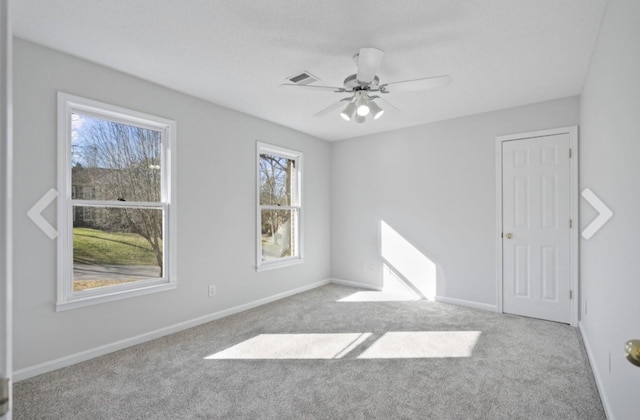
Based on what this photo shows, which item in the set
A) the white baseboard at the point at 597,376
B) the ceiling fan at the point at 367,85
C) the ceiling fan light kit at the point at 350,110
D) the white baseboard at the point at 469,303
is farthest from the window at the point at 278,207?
the white baseboard at the point at 597,376

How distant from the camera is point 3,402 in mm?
588

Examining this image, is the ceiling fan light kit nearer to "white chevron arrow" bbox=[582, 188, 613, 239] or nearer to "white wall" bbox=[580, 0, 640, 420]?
"white wall" bbox=[580, 0, 640, 420]

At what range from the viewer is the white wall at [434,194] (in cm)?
394

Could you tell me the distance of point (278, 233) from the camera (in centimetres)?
475

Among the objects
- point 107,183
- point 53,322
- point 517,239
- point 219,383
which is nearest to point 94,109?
point 107,183

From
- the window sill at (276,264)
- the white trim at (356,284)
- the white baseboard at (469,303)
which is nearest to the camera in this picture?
the white baseboard at (469,303)

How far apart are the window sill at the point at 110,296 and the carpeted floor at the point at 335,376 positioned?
1.57 ft

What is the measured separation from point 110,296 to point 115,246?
455 mm

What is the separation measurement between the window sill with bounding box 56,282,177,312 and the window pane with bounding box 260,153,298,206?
174 centimetres

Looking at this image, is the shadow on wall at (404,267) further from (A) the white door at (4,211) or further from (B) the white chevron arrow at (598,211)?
(A) the white door at (4,211)

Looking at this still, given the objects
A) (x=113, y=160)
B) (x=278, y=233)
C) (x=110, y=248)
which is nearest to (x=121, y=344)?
(x=110, y=248)

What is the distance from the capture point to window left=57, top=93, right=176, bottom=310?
259 cm

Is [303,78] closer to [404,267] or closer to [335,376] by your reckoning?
[335,376]

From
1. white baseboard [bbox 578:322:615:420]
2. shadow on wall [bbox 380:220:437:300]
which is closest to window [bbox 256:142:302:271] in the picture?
shadow on wall [bbox 380:220:437:300]
